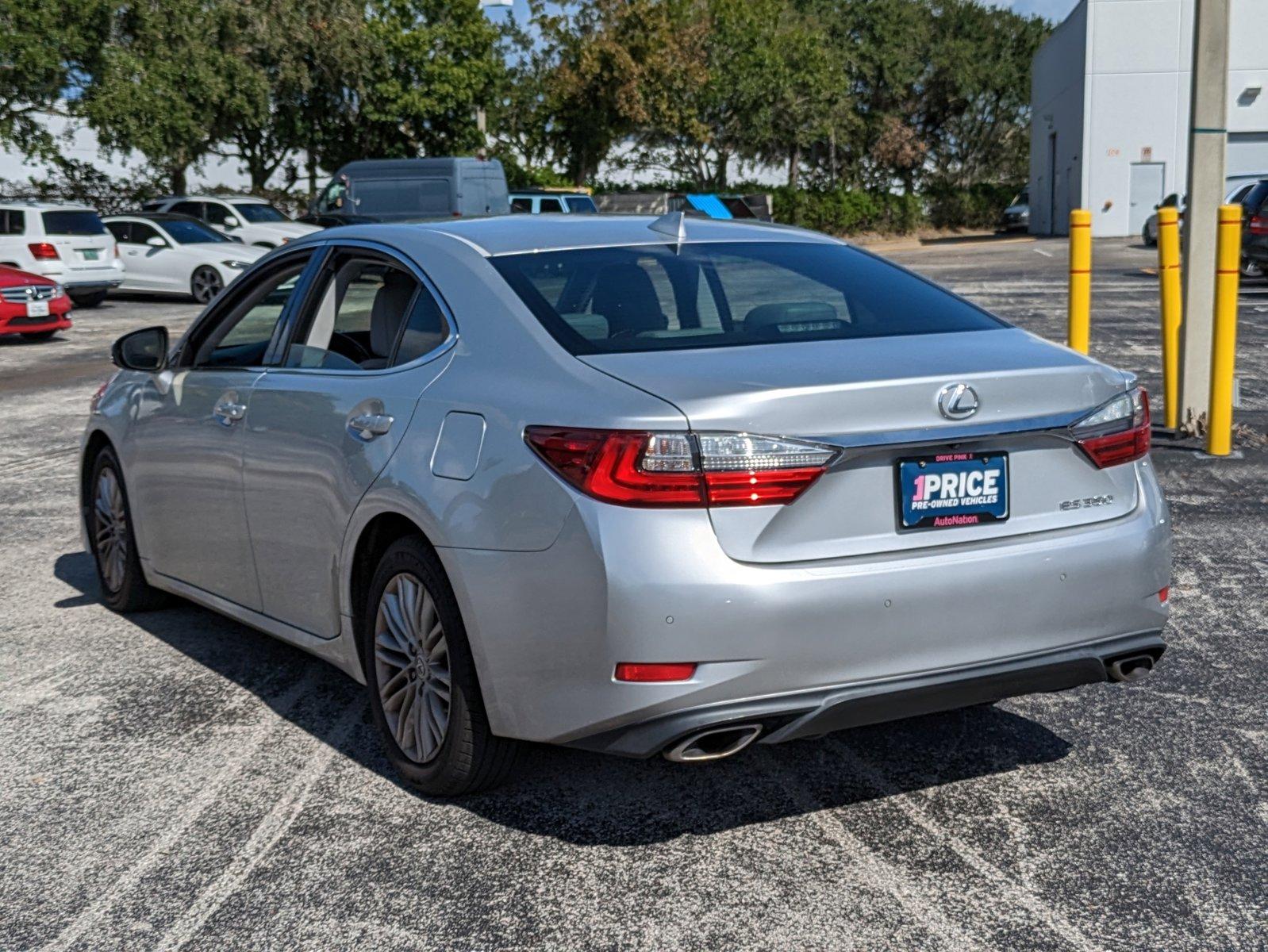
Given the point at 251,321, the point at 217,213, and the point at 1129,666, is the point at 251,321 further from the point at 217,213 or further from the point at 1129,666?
the point at 217,213

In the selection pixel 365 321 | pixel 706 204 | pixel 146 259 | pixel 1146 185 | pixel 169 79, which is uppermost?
pixel 169 79

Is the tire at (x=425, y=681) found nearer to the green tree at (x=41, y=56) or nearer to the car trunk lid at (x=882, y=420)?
the car trunk lid at (x=882, y=420)

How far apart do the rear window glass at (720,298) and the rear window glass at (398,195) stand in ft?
80.1

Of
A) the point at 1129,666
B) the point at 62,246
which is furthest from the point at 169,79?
the point at 1129,666

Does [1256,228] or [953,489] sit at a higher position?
[953,489]

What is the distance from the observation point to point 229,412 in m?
5.39

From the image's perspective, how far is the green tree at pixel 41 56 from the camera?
35.2 meters

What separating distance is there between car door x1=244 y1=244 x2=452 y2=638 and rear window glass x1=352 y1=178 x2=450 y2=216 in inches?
942

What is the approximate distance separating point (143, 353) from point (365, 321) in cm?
140

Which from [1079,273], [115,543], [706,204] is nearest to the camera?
[115,543]

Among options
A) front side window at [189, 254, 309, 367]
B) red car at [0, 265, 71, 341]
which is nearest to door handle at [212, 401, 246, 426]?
front side window at [189, 254, 309, 367]

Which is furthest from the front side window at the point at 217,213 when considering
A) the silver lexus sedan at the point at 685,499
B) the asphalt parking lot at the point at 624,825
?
the silver lexus sedan at the point at 685,499

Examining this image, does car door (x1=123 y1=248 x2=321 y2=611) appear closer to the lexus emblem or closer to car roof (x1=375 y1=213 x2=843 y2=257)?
car roof (x1=375 y1=213 x2=843 y2=257)

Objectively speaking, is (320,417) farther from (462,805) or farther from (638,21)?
(638,21)
